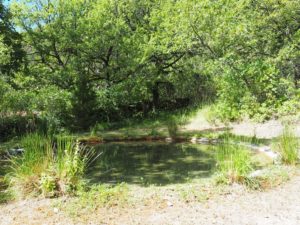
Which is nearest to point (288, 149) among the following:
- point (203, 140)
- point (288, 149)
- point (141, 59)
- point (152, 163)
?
point (288, 149)

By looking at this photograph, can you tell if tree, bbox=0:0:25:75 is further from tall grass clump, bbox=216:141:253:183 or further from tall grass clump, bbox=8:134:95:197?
tall grass clump, bbox=216:141:253:183

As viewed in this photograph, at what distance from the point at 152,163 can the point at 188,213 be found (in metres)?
3.84

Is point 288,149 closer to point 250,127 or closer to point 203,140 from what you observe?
point 203,140

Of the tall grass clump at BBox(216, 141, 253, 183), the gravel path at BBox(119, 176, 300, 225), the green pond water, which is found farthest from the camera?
the green pond water

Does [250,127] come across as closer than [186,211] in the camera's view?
No

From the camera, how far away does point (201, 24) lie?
1273cm

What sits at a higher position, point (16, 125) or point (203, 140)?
point (16, 125)

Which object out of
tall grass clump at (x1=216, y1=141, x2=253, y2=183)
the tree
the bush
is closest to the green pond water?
tall grass clump at (x1=216, y1=141, x2=253, y2=183)

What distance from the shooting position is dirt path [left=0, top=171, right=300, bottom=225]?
150 inches

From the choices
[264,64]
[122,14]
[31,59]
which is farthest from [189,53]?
[31,59]

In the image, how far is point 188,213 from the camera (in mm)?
4039

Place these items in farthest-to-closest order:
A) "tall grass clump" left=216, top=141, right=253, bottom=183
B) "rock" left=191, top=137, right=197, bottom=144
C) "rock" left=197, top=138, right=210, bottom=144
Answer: "rock" left=191, top=137, right=197, bottom=144 → "rock" left=197, top=138, right=210, bottom=144 → "tall grass clump" left=216, top=141, right=253, bottom=183

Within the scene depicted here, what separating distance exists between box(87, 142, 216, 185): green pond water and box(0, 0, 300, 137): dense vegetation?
11.7 ft

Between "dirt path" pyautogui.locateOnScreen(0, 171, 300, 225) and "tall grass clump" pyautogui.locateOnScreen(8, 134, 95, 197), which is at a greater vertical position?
"tall grass clump" pyautogui.locateOnScreen(8, 134, 95, 197)
